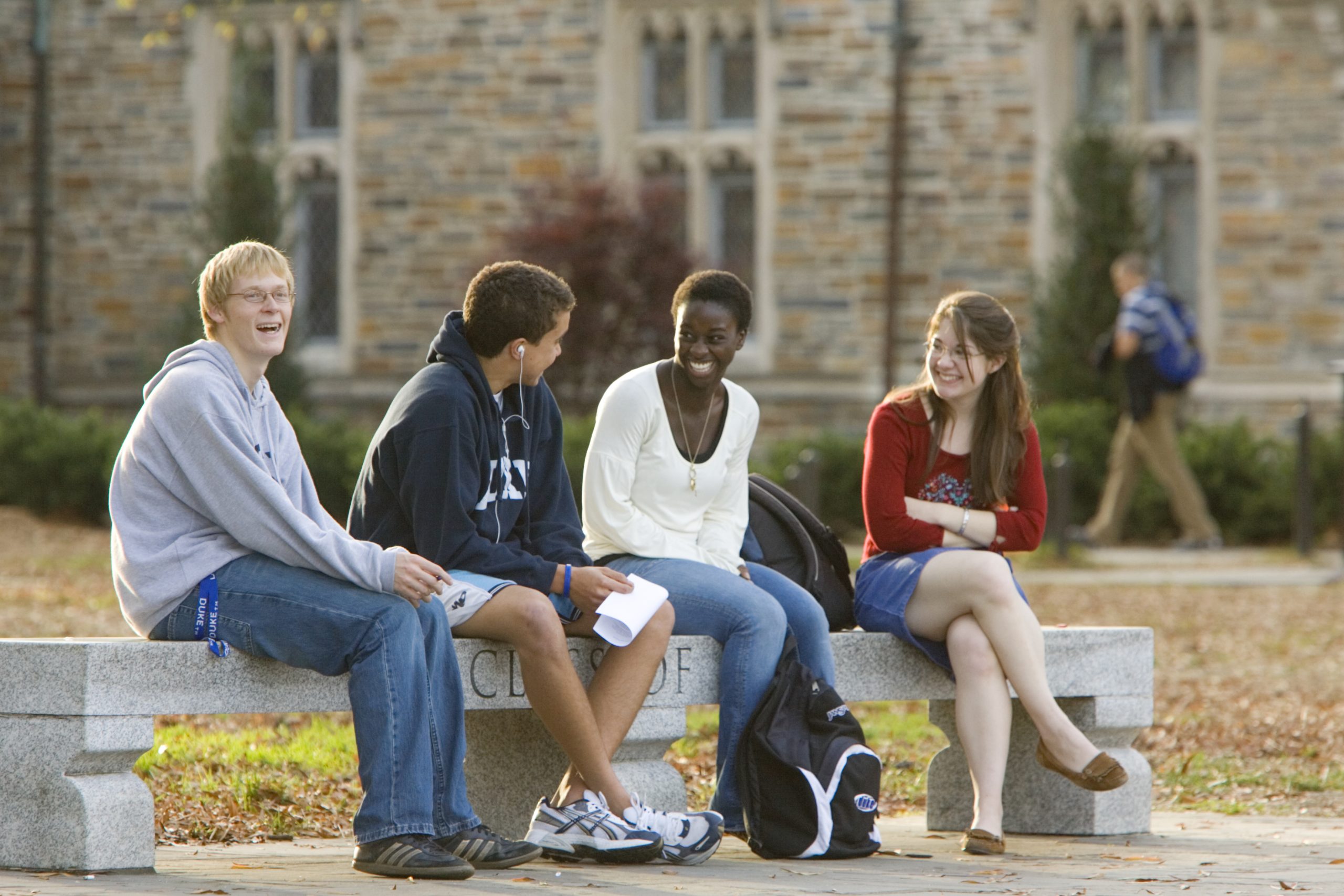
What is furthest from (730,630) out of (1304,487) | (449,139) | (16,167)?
(16,167)

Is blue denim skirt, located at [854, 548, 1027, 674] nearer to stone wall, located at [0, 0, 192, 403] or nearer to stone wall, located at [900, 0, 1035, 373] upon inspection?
stone wall, located at [900, 0, 1035, 373]

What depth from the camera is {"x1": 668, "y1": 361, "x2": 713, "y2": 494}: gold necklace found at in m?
5.09

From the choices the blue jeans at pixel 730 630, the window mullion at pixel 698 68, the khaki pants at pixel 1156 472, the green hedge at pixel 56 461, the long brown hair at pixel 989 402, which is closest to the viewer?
the blue jeans at pixel 730 630

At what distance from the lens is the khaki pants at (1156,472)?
1387 cm

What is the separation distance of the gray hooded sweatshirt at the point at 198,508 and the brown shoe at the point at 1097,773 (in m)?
1.78

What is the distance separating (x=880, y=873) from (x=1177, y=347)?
32.8 ft

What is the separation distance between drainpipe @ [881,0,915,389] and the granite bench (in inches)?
412

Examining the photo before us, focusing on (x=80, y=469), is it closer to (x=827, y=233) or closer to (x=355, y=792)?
(x=827, y=233)

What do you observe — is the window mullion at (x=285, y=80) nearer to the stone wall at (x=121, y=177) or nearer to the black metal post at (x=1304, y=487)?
the stone wall at (x=121, y=177)

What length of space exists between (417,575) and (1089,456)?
11375 millimetres

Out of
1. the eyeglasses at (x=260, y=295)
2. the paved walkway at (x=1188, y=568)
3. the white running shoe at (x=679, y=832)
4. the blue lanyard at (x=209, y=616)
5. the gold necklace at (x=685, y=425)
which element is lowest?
the paved walkway at (x=1188, y=568)

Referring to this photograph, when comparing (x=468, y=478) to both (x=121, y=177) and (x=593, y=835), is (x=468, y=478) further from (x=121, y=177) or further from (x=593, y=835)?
(x=121, y=177)

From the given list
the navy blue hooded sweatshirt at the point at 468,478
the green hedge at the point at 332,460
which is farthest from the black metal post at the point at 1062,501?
the navy blue hooded sweatshirt at the point at 468,478

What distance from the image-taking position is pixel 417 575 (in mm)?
4246
